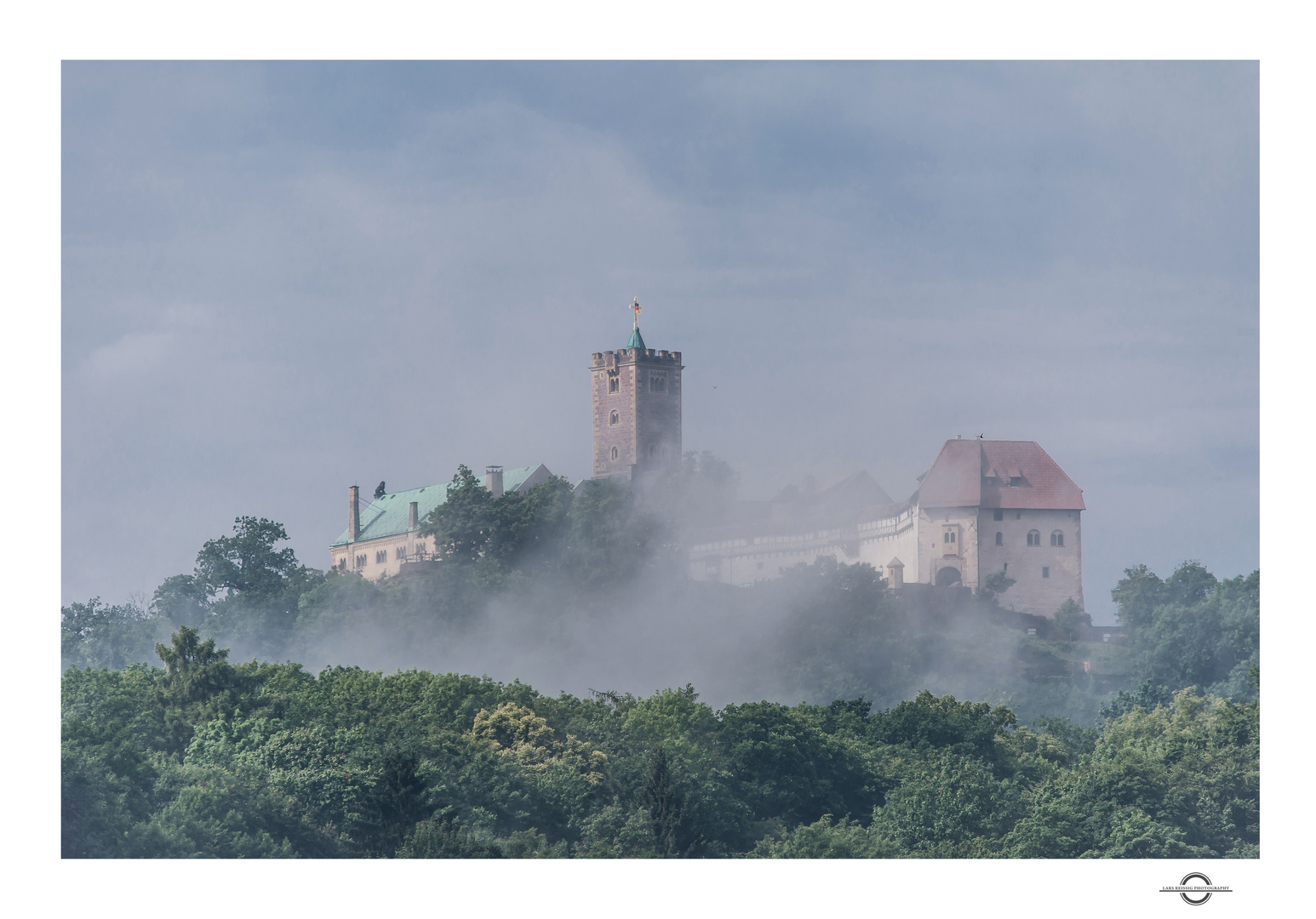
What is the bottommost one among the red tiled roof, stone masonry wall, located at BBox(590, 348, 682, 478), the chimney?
the chimney

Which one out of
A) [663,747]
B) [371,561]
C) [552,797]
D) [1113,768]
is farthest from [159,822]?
[371,561]

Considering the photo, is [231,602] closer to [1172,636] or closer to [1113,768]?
[1172,636]

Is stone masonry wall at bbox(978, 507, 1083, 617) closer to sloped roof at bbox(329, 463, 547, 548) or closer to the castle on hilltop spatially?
the castle on hilltop

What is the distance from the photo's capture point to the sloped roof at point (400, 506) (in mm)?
81812

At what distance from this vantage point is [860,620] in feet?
210

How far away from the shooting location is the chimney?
66.5 meters

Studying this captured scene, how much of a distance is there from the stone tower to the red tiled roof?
60.5 feet

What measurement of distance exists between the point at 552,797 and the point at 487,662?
35.4 metres

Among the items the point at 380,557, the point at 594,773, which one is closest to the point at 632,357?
the point at 380,557
